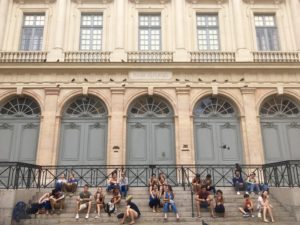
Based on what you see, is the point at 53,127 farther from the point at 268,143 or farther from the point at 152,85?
the point at 268,143

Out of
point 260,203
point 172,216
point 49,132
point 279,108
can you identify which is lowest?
point 172,216

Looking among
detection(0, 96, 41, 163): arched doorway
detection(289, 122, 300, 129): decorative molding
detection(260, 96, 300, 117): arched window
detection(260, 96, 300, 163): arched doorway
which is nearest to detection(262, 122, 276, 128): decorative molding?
detection(260, 96, 300, 163): arched doorway

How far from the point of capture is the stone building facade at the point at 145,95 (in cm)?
1478

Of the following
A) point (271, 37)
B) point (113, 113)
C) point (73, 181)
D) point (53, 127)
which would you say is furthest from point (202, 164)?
point (271, 37)

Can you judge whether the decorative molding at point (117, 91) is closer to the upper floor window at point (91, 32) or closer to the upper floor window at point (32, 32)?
the upper floor window at point (91, 32)

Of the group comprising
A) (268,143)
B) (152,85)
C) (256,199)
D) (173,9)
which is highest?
(173,9)

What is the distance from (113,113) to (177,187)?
4707 mm

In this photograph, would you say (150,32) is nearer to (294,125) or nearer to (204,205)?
(294,125)

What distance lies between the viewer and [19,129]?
15109 millimetres

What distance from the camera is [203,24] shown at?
17.3m

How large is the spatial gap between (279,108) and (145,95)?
640 centimetres

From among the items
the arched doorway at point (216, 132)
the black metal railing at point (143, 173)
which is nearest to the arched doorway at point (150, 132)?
the black metal railing at point (143, 173)

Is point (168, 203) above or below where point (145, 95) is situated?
below

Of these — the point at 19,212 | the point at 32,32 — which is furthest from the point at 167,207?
the point at 32,32
